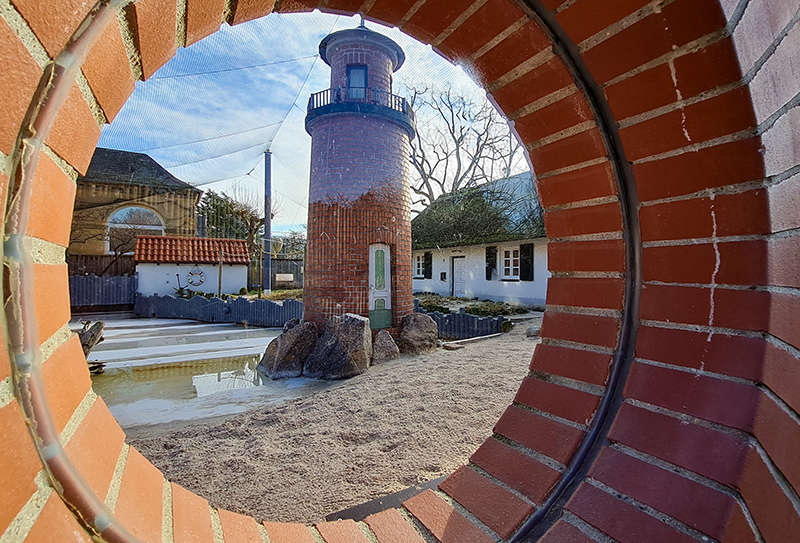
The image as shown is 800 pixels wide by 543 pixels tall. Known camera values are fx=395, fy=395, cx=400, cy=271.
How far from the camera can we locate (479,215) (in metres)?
17.6

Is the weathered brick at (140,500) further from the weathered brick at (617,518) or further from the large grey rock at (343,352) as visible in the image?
the large grey rock at (343,352)

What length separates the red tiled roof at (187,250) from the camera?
1612cm

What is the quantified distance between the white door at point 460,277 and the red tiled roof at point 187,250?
372 inches

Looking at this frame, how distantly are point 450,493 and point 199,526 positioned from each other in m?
0.66

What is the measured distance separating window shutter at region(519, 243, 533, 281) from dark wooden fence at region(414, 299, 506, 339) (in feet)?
10.8

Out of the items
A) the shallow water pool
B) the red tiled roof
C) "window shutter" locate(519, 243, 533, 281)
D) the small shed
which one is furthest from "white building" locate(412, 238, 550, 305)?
the shallow water pool

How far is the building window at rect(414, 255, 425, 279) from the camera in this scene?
20.0m

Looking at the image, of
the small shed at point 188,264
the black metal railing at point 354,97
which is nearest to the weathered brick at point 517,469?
the black metal railing at point 354,97

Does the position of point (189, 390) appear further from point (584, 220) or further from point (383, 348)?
point (584, 220)

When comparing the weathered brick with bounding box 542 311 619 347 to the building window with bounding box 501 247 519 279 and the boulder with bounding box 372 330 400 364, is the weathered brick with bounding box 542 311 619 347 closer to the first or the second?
the boulder with bounding box 372 330 400 364

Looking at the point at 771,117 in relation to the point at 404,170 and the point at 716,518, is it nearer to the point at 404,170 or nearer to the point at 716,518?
the point at 716,518

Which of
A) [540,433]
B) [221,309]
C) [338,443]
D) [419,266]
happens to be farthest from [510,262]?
[540,433]

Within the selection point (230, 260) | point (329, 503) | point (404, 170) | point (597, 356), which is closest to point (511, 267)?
point (404, 170)

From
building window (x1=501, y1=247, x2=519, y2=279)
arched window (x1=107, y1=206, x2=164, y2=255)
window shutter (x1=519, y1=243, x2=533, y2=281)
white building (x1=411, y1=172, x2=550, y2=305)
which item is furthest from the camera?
arched window (x1=107, y1=206, x2=164, y2=255)
